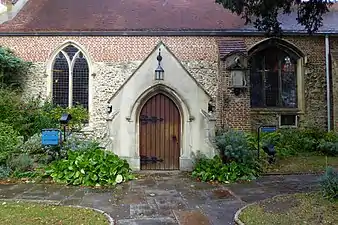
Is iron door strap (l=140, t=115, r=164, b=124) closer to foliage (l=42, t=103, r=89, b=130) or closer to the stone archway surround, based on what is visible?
the stone archway surround

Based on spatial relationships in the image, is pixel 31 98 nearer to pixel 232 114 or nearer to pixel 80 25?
pixel 80 25

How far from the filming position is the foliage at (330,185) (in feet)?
22.4

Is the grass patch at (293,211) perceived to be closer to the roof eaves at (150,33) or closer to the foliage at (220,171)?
the foliage at (220,171)

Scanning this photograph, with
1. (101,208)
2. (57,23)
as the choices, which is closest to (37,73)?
(57,23)

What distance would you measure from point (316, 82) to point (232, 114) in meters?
5.35

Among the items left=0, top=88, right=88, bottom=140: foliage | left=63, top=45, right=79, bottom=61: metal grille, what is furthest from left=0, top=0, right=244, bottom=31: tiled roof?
left=0, top=88, right=88, bottom=140: foliage

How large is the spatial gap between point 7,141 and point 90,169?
3.68 m

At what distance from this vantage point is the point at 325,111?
1645 cm

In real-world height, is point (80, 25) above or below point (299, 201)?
above

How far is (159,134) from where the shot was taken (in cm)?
1155

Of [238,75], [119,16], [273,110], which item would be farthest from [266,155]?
[119,16]

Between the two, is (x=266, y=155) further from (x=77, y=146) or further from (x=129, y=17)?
(x=129, y=17)

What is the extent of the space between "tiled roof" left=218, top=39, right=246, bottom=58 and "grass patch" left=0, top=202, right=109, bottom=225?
9832mm

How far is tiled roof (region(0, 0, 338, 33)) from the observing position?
16.2 metres
